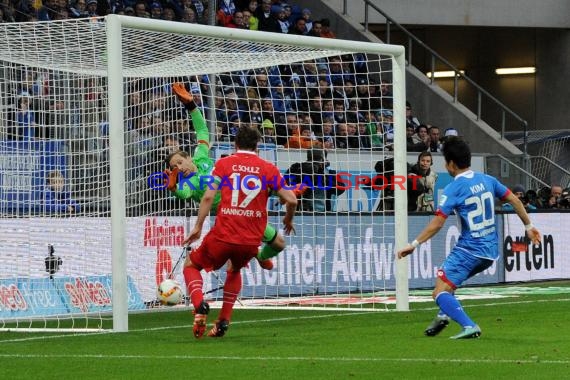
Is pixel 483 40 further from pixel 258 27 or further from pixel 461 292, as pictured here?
pixel 461 292

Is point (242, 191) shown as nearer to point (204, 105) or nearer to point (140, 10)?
point (204, 105)

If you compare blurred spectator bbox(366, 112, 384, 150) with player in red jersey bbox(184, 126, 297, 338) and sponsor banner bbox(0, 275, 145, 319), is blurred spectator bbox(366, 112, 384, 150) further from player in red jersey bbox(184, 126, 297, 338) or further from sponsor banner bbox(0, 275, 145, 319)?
player in red jersey bbox(184, 126, 297, 338)

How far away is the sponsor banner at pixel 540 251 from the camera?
23.2m

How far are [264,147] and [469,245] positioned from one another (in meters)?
7.43

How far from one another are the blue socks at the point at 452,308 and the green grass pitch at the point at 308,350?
8.7 inches

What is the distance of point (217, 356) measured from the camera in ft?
36.6

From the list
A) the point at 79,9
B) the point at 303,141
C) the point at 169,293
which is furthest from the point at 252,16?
the point at 169,293

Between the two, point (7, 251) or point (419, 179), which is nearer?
point (7, 251)

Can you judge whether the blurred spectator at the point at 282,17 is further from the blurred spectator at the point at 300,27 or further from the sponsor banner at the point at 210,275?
the sponsor banner at the point at 210,275

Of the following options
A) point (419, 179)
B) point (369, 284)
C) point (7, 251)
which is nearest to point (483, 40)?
point (419, 179)

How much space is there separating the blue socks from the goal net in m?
3.50

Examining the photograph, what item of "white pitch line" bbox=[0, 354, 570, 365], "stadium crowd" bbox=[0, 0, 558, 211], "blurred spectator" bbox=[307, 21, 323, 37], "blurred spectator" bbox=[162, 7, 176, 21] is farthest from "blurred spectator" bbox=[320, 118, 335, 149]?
"white pitch line" bbox=[0, 354, 570, 365]

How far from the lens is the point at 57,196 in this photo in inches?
639

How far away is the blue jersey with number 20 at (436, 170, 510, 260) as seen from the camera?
12.5 meters
